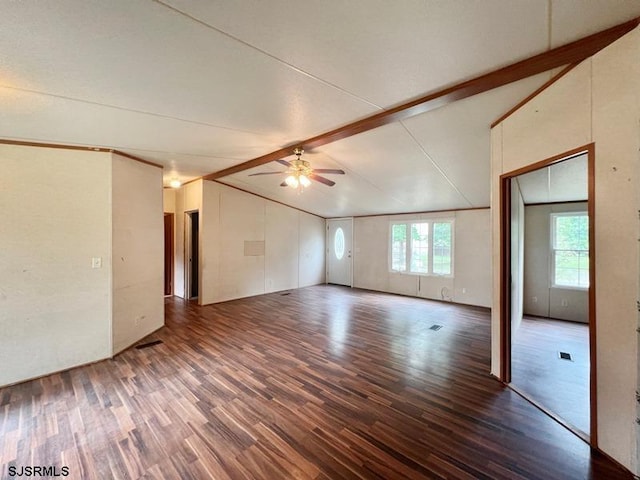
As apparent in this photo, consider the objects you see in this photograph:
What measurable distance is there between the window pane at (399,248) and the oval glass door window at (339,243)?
184cm

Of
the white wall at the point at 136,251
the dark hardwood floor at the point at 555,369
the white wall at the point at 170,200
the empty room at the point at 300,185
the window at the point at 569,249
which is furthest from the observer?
the white wall at the point at 170,200

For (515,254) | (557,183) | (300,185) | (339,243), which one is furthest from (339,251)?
(557,183)

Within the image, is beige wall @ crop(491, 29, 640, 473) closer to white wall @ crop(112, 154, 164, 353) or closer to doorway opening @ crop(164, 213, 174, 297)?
white wall @ crop(112, 154, 164, 353)

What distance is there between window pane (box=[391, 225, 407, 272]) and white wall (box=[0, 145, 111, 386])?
6380mm

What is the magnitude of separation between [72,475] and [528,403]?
359 cm

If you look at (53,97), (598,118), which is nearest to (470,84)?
(598,118)

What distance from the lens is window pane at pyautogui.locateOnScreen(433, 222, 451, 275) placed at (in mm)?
6441

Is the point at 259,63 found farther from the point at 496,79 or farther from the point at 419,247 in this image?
the point at 419,247

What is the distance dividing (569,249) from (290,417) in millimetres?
6117

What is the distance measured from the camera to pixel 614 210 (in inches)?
66.1

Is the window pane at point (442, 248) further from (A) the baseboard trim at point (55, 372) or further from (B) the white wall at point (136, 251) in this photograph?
(A) the baseboard trim at point (55, 372)

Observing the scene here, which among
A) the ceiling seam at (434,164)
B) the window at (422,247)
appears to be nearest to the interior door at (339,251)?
the window at (422,247)

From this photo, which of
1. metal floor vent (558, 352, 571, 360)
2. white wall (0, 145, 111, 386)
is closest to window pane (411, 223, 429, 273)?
metal floor vent (558, 352, 571, 360)

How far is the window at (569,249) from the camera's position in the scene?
16.4ft
